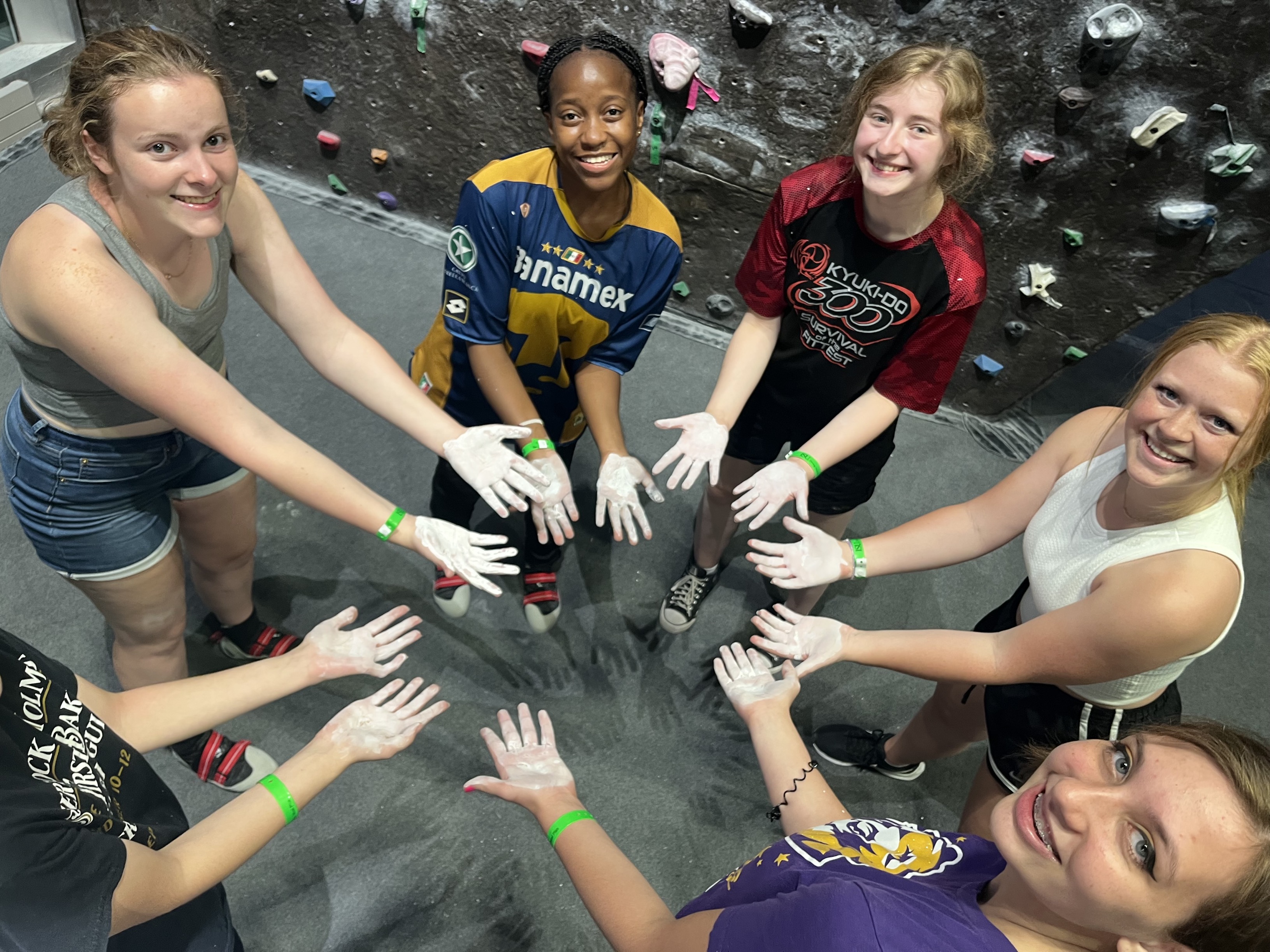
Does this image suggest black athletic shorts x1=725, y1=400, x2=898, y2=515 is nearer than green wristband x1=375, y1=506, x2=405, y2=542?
No

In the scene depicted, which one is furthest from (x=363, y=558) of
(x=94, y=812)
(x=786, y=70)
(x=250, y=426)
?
(x=786, y=70)

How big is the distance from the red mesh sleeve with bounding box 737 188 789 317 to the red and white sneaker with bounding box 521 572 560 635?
3.21 ft

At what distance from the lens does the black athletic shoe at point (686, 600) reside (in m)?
2.50

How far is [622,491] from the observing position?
6.61 ft

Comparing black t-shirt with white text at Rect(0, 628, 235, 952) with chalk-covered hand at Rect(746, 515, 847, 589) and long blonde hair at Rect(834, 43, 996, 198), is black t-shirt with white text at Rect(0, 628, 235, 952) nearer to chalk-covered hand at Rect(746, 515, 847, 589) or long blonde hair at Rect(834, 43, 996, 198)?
chalk-covered hand at Rect(746, 515, 847, 589)

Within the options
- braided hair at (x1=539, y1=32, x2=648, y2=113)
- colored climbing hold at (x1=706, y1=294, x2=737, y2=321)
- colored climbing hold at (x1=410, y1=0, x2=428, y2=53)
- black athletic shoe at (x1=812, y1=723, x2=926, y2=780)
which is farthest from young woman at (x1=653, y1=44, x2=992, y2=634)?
colored climbing hold at (x1=410, y1=0, x2=428, y2=53)

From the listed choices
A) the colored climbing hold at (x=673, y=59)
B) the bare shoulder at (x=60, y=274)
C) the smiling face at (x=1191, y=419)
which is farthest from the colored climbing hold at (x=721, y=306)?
the bare shoulder at (x=60, y=274)

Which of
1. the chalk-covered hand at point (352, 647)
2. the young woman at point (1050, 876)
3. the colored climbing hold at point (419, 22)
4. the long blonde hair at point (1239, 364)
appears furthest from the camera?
the colored climbing hold at point (419, 22)

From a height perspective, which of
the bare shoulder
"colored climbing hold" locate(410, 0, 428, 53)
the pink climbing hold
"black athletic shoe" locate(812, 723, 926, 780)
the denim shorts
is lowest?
"black athletic shoe" locate(812, 723, 926, 780)

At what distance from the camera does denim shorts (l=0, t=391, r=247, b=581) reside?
5.20 ft

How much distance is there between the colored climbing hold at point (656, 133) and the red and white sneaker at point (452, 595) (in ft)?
5.26

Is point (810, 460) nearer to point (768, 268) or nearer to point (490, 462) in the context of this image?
point (768, 268)

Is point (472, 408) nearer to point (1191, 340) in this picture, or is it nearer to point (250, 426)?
point (250, 426)

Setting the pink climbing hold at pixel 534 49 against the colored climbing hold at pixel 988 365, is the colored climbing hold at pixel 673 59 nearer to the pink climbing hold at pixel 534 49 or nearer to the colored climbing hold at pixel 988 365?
the pink climbing hold at pixel 534 49
